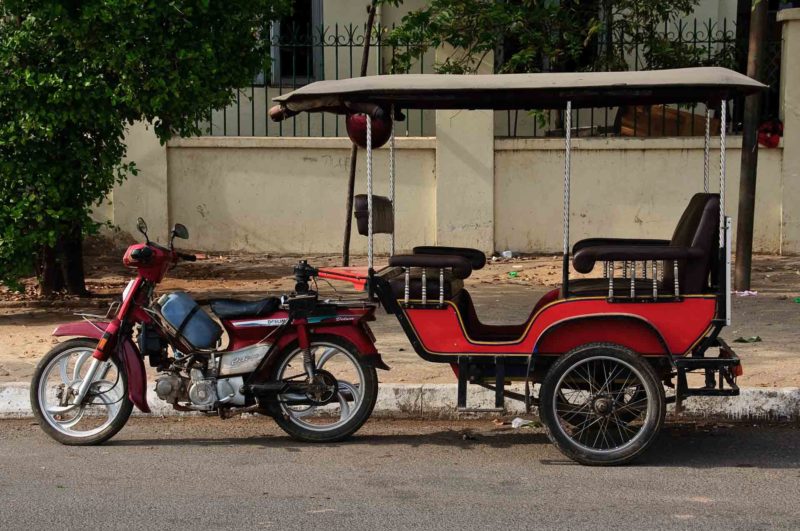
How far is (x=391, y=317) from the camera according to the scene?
33.0 feet

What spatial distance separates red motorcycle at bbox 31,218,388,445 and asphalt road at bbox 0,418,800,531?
22cm

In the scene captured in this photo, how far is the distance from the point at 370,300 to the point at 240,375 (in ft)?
2.65

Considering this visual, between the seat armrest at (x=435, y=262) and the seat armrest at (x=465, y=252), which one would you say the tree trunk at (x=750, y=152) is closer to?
the seat armrest at (x=465, y=252)

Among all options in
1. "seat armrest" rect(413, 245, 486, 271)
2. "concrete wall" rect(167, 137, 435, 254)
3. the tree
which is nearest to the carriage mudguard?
"seat armrest" rect(413, 245, 486, 271)

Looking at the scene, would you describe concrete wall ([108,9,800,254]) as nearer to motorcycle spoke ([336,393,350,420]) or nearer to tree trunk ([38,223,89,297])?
tree trunk ([38,223,89,297])

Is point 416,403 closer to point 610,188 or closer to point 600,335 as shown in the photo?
point 600,335

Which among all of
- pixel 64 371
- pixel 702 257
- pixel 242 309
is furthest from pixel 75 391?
pixel 702 257

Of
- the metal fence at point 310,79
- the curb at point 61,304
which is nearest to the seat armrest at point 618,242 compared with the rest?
the curb at point 61,304

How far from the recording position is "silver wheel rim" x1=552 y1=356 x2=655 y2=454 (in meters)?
5.82

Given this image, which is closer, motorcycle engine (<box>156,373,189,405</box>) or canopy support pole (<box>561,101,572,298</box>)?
canopy support pole (<box>561,101,572,298</box>)

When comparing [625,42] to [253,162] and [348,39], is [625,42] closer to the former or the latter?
[348,39]

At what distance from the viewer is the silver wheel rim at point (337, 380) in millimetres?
6254

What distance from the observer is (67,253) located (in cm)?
1069

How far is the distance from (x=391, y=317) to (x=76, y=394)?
415 cm
